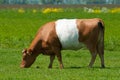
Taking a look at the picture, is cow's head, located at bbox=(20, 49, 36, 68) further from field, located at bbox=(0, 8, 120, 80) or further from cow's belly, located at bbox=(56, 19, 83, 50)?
cow's belly, located at bbox=(56, 19, 83, 50)

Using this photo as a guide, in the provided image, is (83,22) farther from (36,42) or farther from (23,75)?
(23,75)

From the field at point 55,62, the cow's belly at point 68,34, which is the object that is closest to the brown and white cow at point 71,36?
A: the cow's belly at point 68,34

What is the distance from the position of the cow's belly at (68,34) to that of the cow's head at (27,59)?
1349 mm

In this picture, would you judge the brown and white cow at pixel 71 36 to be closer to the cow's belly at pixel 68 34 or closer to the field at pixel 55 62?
the cow's belly at pixel 68 34

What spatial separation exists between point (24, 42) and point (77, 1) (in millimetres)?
116619

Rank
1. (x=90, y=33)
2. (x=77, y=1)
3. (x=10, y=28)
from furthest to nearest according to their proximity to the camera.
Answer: (x=77, y=1)
(x=10, y=28)
(x=90, y=33)

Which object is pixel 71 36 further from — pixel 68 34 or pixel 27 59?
pixel 27 59

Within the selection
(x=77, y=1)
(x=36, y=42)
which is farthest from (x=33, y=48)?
(x=77, y=1)

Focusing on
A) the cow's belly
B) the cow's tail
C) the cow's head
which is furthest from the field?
the cow's belly

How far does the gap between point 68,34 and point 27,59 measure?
1890 mm

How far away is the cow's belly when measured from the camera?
18922 mm

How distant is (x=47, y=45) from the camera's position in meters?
19.4

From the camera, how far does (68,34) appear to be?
18906 mm

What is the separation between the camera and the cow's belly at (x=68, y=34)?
745 inches
